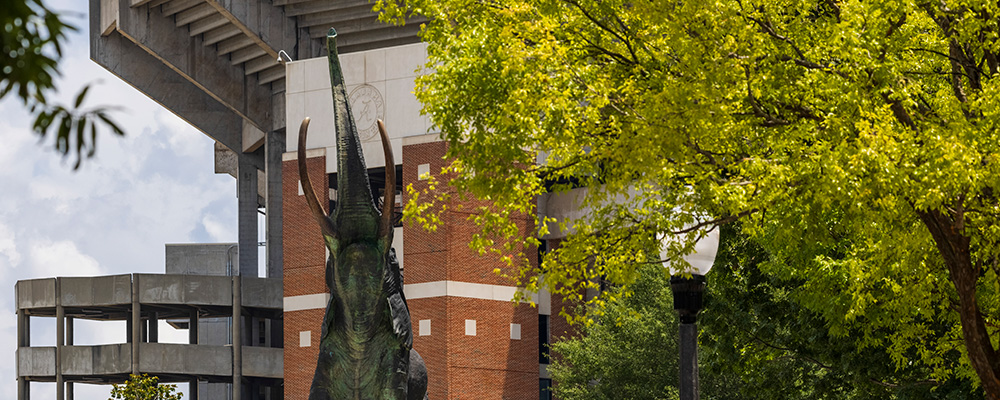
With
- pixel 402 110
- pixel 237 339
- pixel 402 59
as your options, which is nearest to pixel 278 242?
pixel 237 339

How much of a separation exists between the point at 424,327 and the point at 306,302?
5.61 metres

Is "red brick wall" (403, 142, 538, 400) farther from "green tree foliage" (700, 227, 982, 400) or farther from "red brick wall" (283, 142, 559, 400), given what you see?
"green tree foliage" (700, 227, 982, 400)

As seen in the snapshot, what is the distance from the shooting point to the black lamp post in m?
10.5

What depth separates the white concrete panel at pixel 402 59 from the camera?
1956 inches

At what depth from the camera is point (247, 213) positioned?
6288 centimetres

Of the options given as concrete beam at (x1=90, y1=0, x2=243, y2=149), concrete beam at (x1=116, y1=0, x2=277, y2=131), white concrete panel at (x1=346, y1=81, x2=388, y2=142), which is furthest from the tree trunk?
concrete beam at (x1=90, y1=0, x2=243, y2=149)

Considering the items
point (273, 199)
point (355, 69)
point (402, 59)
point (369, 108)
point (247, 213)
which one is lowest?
point (247, 213)

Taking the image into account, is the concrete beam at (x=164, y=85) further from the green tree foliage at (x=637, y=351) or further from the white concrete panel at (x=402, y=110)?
the green tree foliage at (x=637, y=351)

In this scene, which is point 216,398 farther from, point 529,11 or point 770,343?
point 529,11

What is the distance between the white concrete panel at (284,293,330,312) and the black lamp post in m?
40.6

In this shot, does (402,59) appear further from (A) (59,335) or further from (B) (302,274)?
(A) (59,335)

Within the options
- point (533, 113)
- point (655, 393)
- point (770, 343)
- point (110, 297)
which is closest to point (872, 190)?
point (533, 113)

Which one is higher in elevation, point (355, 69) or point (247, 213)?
point (355, 69)

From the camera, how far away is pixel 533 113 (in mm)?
11789
